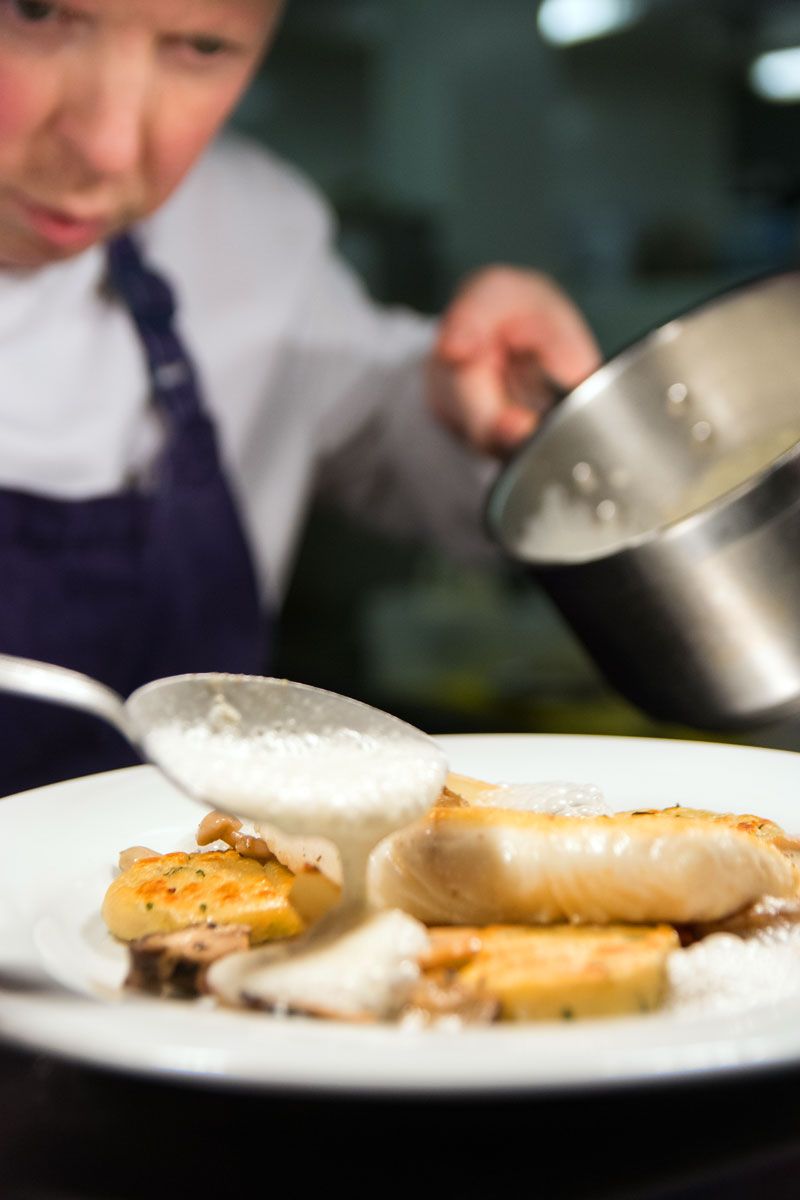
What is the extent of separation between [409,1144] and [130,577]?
1108 millimetres

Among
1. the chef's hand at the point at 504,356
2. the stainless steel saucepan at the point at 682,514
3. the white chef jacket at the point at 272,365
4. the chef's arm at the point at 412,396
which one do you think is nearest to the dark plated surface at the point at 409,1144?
the stainless steel saucepan at the point at 682,514

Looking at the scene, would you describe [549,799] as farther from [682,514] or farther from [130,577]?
[130,577]

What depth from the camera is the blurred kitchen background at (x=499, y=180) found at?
10.3 feet

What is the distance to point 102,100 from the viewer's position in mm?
1314

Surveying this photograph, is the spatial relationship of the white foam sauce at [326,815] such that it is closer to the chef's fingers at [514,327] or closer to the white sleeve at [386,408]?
the chef's fingers at [514,327]

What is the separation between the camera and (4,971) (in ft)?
1.95

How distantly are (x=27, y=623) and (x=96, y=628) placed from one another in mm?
85

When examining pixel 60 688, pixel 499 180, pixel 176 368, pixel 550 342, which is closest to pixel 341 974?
pixel 60 688

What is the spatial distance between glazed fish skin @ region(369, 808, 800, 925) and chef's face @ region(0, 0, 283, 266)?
87cm

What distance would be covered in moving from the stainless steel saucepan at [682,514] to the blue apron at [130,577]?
1.65ft

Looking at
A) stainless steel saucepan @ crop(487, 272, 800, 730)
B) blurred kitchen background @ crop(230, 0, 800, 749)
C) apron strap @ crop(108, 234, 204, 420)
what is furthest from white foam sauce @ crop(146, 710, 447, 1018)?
blurred kitchen background @ crop(230, 0, 800, 749)

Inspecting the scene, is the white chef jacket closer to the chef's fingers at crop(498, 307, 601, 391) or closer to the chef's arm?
the chef's arm

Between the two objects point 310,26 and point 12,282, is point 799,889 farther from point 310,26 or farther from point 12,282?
point 310,26

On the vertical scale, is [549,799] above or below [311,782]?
below
